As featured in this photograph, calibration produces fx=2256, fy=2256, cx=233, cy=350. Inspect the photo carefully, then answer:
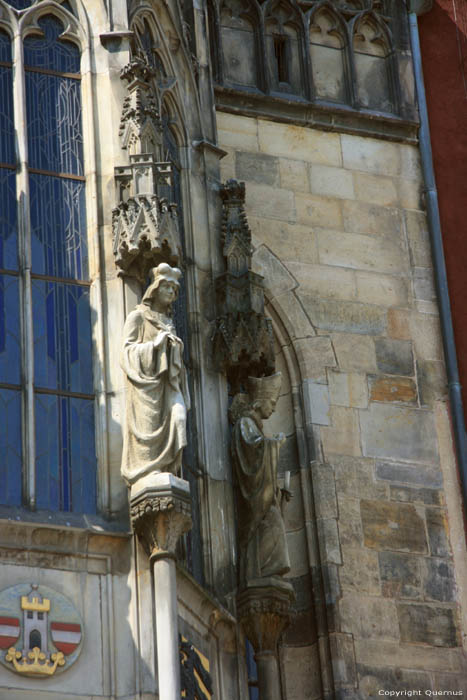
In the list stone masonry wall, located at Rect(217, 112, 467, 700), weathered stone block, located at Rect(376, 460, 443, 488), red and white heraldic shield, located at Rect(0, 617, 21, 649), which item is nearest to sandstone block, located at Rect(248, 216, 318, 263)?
stone masonry wall, located at Rect(217, 112, 467, 700)

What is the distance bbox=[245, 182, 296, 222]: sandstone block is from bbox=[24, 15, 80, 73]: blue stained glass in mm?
2780

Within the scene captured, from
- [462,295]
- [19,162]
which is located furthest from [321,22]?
[19,162]

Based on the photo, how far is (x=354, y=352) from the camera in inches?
765

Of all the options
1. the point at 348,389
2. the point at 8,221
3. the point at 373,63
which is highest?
the point at 373,63

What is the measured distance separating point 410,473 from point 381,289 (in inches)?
69.7

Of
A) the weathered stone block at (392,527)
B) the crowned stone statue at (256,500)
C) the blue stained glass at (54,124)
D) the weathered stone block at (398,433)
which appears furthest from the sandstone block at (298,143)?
the crowned stone statue at (256,500)

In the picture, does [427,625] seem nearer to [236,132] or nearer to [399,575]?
[399,575]

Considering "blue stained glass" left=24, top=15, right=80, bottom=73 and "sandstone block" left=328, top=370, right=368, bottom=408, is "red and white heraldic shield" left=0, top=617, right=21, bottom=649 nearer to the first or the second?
"blue stained glass" left=24, top=15, right=80, bottom=73

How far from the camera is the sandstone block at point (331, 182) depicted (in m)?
20.1

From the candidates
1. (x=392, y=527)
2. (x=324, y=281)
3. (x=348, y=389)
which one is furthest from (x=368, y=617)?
(x=324, y=281)

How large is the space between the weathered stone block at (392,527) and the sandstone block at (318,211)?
2.68 m

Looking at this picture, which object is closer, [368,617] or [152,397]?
[152,397]

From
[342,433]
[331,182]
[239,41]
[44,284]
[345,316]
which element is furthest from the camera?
[239,41]
